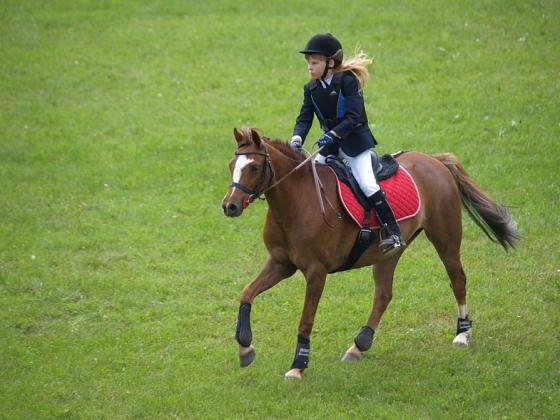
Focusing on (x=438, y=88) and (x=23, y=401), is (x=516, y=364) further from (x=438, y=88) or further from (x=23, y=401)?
(x=438, y=88)

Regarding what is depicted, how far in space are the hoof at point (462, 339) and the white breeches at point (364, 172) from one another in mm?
2171

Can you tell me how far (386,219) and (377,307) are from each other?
4.11 feet

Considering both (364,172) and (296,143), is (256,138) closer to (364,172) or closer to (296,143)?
(296,143)

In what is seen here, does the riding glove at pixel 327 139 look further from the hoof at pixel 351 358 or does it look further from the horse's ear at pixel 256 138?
the hoof at pixel 351 358

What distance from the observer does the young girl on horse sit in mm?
7695

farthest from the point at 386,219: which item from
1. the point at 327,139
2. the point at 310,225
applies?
the point at 327,139

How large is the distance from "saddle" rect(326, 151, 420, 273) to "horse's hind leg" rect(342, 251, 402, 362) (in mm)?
803

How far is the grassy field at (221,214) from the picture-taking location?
25.7 feet

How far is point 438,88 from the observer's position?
A: 16.6 metres

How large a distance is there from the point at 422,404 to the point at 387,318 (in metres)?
2.24

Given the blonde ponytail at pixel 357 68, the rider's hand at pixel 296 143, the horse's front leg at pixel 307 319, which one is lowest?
the horse's front leg at pixel 307 319

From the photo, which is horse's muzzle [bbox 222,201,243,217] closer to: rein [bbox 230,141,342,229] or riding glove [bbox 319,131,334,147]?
rein [bbox 230,141,342,229]

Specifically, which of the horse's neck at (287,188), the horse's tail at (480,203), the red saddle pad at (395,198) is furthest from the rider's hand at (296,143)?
the horse's tail at (480,203)

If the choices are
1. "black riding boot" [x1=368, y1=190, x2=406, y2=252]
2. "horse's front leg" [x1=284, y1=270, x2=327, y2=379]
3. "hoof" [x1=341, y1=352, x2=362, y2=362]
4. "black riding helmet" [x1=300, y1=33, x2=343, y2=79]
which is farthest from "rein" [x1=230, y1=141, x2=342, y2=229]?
"hoof" [x1=341, y1=352, x2=362, y2=362]
